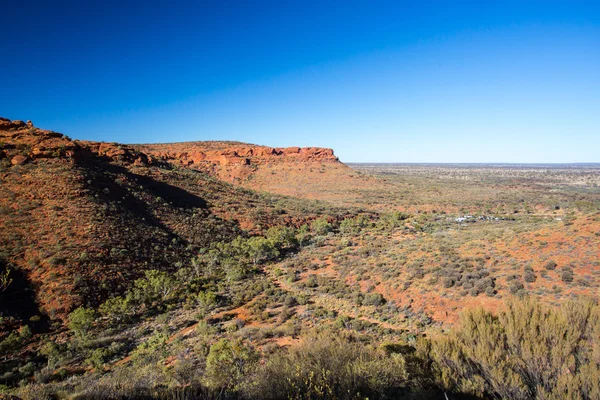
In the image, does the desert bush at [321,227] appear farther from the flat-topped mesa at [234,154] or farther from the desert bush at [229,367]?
the flat-topped mesa at [234,154]

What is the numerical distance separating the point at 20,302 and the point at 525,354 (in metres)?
21.2

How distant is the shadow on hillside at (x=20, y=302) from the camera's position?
1369 centimetres

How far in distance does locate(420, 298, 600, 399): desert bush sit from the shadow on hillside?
692 inches

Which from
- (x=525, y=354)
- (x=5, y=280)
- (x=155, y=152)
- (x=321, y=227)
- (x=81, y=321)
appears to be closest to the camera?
(x=525, y=354)

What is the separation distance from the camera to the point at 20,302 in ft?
47.6

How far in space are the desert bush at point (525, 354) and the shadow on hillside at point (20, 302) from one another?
1759cm

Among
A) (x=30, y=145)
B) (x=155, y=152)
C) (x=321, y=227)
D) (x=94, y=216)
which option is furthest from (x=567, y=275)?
(x=155, y=152)

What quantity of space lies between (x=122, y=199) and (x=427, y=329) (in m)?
28.0

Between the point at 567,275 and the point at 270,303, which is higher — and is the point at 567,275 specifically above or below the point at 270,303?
above

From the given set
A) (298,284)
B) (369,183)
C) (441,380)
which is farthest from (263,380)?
(369,183)

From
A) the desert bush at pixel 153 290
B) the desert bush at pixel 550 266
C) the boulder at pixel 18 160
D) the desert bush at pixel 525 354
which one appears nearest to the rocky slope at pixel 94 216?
the boulder at pixel 18 160

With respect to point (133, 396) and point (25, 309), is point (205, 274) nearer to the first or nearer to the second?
point (25, 309)

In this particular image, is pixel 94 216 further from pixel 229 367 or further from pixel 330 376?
pixel 330 376

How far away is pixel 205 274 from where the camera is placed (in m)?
20.6
